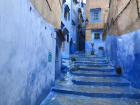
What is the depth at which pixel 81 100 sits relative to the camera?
688 centimetres

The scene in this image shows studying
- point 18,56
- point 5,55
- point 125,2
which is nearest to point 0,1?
point 5,55

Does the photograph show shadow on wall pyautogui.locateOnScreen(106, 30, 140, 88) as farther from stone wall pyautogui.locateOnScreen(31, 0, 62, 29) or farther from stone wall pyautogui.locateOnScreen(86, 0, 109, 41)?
stone wall pyautogui.locateOnScreen(86, 0, 109, 41)

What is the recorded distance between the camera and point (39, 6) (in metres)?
5.44

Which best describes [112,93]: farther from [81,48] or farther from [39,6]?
[81,48]

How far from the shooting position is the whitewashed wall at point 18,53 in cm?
→ 310

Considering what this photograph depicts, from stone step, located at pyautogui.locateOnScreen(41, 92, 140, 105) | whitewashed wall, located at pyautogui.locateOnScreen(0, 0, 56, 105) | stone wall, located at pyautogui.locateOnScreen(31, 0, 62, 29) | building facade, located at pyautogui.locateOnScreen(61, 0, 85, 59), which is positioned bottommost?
stone step, located at pyautogui.locateOnScreen(41, 92, 140, 105)

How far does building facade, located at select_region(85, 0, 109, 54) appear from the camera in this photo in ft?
82.1

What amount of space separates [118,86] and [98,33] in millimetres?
17038

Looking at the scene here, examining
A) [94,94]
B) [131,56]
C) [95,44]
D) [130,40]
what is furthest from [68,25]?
[94,94]

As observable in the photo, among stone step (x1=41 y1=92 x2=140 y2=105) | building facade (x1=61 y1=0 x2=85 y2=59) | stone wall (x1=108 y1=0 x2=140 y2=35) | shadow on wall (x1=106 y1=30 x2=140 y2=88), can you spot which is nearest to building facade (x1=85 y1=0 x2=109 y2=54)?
building facade (x1=61 y1=0 x2=85 y2=59)

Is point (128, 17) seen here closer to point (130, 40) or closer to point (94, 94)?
point (130, 40)

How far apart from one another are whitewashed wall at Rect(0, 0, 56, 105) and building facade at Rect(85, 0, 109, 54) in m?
20.1

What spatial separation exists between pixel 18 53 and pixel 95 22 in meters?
22.5

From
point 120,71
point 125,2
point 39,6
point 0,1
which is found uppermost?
point 125,2
